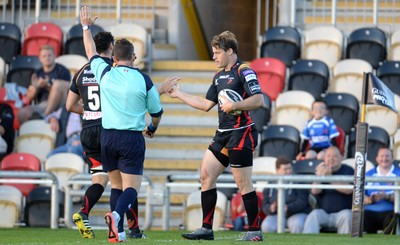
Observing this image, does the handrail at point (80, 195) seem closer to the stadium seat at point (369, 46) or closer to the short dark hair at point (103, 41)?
the short dark hair at point (103, 41)

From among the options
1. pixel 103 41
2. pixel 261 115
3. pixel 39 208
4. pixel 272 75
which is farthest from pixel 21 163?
pixel 103 41

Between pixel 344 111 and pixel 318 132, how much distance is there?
3.22 feet

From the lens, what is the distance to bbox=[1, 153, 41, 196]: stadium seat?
18.0m

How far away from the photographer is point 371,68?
62.1 feet

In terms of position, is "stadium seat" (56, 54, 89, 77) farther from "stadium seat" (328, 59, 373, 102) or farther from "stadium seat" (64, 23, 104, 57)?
"stadium seat" (328, 59, 373, 102)

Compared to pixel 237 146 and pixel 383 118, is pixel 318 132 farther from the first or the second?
pixel 237 146

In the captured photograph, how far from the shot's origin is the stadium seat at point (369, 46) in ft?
64.0

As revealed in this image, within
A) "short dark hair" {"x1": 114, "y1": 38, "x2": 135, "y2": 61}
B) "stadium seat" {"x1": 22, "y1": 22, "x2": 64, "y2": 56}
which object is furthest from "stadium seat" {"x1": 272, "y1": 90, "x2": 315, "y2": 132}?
"short dark hair" {"x1": 114, "y1": 38, "x2": 135, "y2": 61}

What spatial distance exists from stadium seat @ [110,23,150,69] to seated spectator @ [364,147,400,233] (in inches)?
209

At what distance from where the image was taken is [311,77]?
1917 cm

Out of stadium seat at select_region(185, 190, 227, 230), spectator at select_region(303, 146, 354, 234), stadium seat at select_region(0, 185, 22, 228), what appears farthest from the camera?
stadium seat at select_region(0, 185, 22, 228)

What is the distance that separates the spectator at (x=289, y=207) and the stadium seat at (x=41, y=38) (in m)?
5.72

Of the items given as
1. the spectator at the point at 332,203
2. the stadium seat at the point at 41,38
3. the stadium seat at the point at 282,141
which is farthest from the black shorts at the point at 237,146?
the stadium seat at the point at 41,38

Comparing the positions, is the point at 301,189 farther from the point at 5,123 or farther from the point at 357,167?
the point at 5,123
